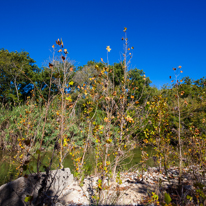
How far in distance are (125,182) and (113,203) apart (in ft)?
4.44

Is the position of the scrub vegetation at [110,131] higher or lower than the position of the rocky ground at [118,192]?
higher

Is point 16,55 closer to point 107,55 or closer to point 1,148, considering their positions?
point 1,148

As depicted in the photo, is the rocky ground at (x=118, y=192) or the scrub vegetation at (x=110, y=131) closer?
the scrub vegetation at (x=110, y=131)

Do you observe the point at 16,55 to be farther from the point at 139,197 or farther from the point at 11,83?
the point at 139,197

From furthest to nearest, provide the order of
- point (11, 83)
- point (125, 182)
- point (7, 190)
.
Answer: point (11, 83)
point (125, 182)
point (7, 190)

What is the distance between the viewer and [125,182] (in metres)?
3.36

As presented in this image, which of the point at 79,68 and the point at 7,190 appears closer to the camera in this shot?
the point at 7,190

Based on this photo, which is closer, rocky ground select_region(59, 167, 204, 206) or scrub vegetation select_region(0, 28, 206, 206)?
scrub vegetation select_region(0, 28, 206, 206)

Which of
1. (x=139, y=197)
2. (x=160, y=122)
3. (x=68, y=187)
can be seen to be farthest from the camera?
(x=160, y=122)

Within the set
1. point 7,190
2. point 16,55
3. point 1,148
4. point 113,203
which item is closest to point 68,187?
point 7,190

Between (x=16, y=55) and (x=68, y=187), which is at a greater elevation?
(x=16, y=55)

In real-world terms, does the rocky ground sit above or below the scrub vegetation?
below

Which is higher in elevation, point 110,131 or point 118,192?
point 110,131

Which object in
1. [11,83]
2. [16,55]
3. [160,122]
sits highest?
[16,55]
